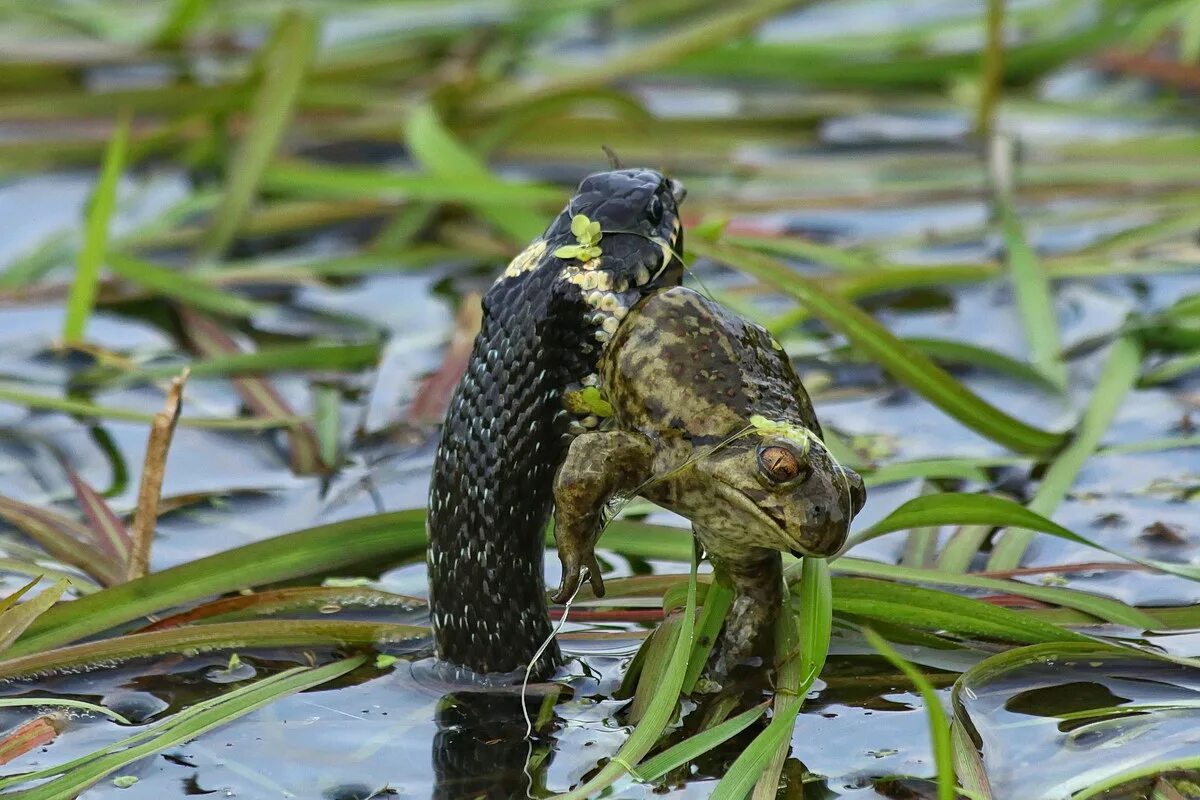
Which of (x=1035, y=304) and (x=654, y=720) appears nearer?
(x=654, y=720)

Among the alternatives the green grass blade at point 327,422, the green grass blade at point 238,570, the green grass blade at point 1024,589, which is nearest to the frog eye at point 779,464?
the green grass blade at point 1024,589

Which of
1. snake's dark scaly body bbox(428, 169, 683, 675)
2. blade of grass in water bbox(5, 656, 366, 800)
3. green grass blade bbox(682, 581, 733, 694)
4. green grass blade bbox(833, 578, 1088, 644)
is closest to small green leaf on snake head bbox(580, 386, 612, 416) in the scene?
snake's dark scaly body bbox(428, 169, 683, 675)

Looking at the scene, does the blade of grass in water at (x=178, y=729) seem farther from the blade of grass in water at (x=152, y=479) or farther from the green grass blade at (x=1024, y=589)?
the green grass blade at (x=1024, y=589)

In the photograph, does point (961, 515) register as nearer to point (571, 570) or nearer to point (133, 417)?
point (571, 570)

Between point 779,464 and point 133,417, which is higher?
point 133,417

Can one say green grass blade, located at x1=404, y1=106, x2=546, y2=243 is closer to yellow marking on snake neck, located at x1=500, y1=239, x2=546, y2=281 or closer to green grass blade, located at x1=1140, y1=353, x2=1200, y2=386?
green grass blade, located at x1=1140, y1=353, x2=1200, y2=386

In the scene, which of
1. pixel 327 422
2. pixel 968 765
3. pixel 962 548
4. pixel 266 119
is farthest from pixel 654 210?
pixel 266 119
